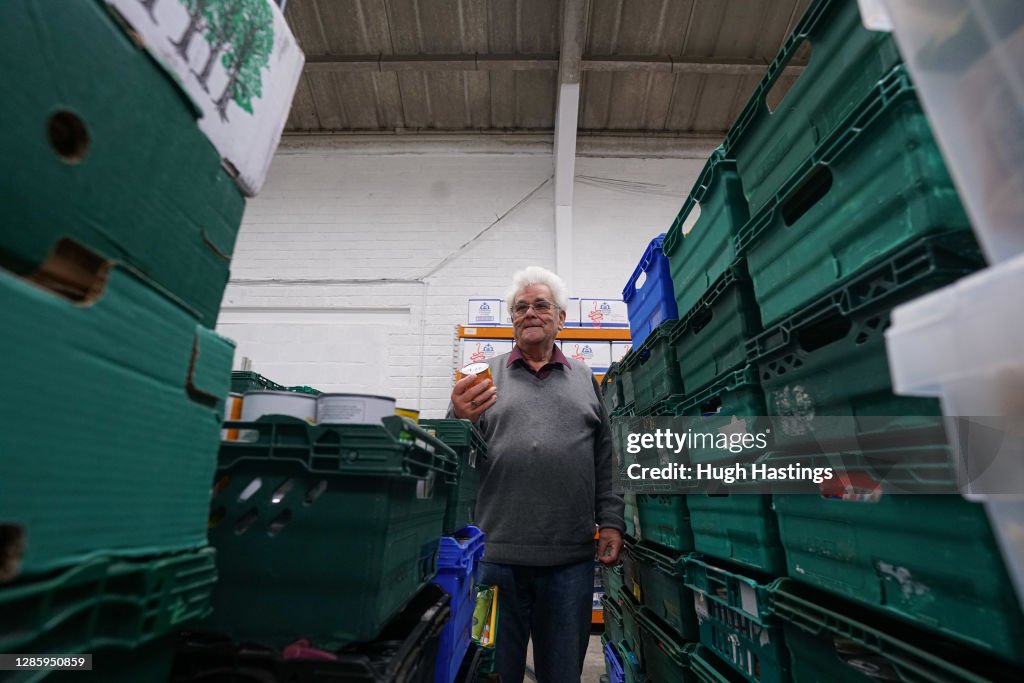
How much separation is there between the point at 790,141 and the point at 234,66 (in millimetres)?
880

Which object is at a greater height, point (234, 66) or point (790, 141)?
point (790, 141)

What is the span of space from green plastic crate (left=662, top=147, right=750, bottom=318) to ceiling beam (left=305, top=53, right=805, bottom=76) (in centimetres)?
280

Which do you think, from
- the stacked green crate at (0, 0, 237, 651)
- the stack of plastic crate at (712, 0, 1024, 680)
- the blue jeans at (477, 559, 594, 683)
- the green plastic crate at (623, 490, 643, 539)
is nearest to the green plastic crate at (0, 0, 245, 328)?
the stacked green crate at (0, 0, 237, 651)

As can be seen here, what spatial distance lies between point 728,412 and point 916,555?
48 centimetres

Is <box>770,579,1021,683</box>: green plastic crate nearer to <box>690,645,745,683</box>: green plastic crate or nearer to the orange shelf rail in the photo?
<box>690,645,745,683</box>: green plastic crate

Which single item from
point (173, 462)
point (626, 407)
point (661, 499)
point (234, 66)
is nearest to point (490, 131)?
point (626, 407)

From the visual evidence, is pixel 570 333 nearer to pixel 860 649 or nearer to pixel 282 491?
pixel 860 649

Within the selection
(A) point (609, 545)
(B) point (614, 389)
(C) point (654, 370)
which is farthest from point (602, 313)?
(A) point (609, 545)

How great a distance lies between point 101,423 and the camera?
0.36 m

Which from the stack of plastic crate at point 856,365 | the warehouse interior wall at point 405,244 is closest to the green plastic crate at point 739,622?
the stack of plastic crate at point 856,365

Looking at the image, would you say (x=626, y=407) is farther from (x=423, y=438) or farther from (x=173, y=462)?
(x=173, y=462)

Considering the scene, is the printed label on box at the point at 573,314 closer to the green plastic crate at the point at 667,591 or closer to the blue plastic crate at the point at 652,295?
the blue plastic crate at the point at 652,295

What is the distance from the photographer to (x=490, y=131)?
4.29 metres

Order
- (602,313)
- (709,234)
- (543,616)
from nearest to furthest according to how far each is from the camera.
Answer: (709,234), (543,616), (602,313)
